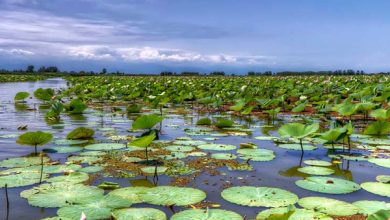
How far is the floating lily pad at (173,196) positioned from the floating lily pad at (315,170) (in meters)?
1.40

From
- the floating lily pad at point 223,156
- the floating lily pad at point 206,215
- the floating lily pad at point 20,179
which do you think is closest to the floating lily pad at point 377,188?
the floating lily pad at point 206,215

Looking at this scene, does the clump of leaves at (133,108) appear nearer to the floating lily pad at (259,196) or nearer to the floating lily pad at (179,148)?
the floating lily pad at (179,148)

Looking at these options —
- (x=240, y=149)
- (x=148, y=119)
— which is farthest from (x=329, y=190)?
(x=148, y=119)

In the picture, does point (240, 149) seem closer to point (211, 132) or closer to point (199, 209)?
point (211, 132)

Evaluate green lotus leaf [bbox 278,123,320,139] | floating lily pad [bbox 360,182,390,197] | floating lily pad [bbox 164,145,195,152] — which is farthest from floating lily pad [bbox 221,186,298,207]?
floating lily pad [bbox 164,145,195,152]

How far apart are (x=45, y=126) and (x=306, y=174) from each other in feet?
17.3

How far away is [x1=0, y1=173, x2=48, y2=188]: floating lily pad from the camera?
3.74 meters

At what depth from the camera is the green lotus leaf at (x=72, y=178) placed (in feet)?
12.6

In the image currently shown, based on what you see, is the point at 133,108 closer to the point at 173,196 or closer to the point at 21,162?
the point at 21,162

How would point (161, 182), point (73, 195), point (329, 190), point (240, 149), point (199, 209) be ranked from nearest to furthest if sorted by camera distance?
point (199, 209) < point (73, 195) < point (329, 190) < point (161, 182) < point (240, 149)

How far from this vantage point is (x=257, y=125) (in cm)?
830

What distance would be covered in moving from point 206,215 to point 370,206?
132cm

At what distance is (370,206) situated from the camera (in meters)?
3.24

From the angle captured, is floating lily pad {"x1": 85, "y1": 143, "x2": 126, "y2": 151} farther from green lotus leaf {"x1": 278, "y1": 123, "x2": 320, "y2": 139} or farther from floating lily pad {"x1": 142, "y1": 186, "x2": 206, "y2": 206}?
green lotus leaf {"x1": 278, "y1": 123, "x2": 320, "y2": 139}
